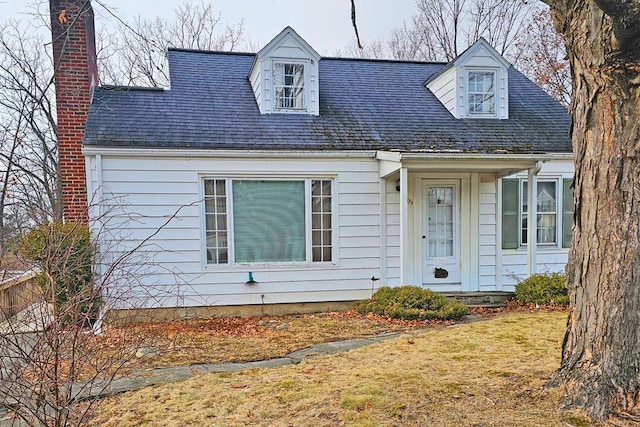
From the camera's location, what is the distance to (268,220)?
7.69m

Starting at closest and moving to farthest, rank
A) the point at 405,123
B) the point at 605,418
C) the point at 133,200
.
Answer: the point at 605,418
the point at 133,200
the point at 405,123

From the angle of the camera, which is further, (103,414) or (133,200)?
(133,200)

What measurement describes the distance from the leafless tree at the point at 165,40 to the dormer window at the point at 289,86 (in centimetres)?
1026

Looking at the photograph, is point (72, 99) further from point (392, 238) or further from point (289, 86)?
point (392, 238)

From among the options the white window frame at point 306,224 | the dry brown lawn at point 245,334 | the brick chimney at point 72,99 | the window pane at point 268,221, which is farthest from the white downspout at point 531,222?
the brick chimney at point 72,99

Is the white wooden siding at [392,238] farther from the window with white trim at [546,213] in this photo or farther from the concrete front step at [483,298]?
the window with white trim at [546,213]

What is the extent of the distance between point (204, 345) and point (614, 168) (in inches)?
196

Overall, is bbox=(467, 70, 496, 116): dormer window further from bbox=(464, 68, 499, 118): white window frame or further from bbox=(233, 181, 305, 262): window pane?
bbox=(233, 181, 305, 262): window pane

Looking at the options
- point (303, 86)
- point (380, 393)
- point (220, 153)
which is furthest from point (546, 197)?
point (380, 393)

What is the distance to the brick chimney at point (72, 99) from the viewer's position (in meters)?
7.52

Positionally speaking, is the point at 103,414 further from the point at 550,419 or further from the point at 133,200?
the point at 133,200

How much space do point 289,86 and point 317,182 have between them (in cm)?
224

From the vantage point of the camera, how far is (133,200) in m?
7.17

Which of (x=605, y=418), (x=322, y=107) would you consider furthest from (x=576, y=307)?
(x=322, y=107)
